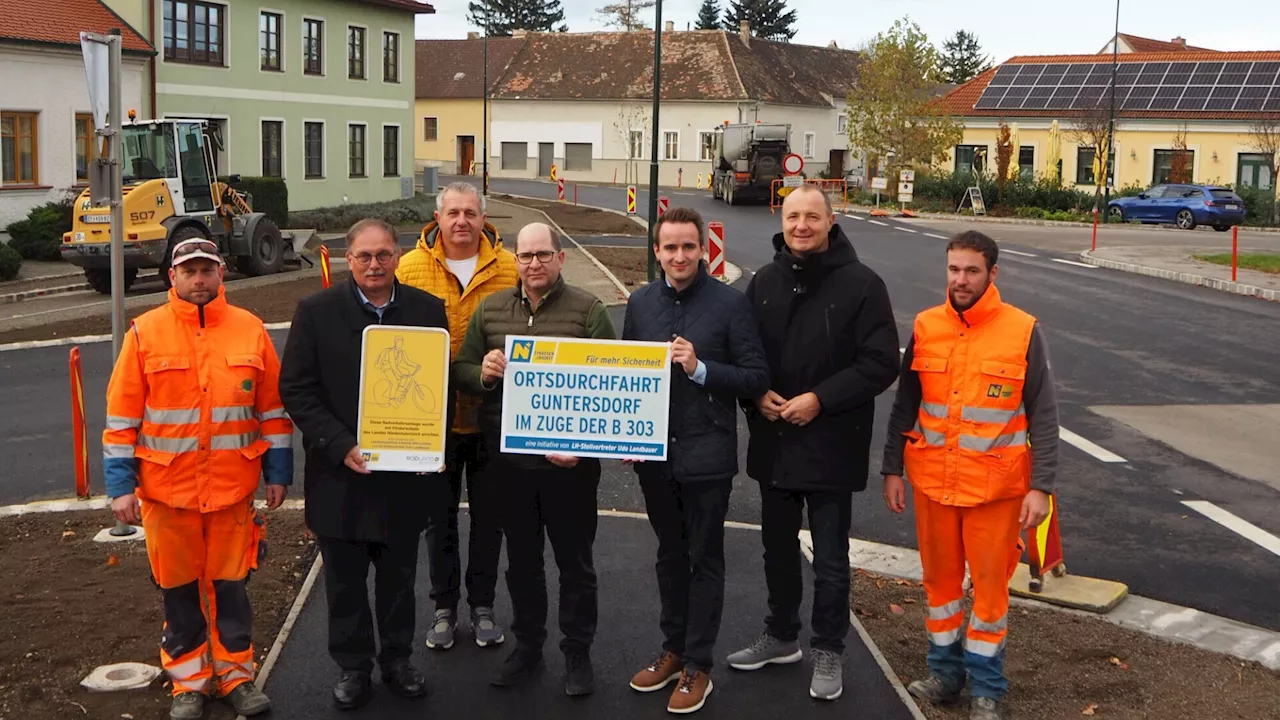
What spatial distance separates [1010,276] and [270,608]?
2172 centimetres

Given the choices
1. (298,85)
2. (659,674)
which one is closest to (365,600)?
(659,674)

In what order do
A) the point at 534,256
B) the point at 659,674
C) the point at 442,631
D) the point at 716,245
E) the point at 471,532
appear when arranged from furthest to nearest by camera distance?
the point at 716,245, the point at 442,631, the point at 471,532, the point at 659,674, the point at 534,256

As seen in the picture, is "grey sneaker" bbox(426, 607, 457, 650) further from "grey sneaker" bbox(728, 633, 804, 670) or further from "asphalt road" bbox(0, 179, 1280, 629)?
"asphalt road" bbox(0, 179, 1280, 629)

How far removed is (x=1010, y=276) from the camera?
2603 centimetres

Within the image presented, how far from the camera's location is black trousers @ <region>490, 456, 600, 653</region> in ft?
18.4

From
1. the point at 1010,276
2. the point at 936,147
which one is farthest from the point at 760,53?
the point at 1010,276

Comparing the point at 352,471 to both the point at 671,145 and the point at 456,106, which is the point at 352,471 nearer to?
the point at 671,145

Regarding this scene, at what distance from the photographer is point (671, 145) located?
242 ft

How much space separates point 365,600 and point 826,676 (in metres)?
2.00

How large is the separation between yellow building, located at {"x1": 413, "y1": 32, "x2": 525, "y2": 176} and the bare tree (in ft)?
141

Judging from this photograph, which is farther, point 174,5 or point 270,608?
point 174,5

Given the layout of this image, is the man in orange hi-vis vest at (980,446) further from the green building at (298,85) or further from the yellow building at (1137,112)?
the yellow building at (1137,112)

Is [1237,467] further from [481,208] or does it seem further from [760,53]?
[760,53]

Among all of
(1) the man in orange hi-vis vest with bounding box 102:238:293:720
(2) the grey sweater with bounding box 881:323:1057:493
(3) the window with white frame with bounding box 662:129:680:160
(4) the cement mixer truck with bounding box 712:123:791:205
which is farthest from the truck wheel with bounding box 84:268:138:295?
(3) the window with white frame with bounding box 662:129:680:160
